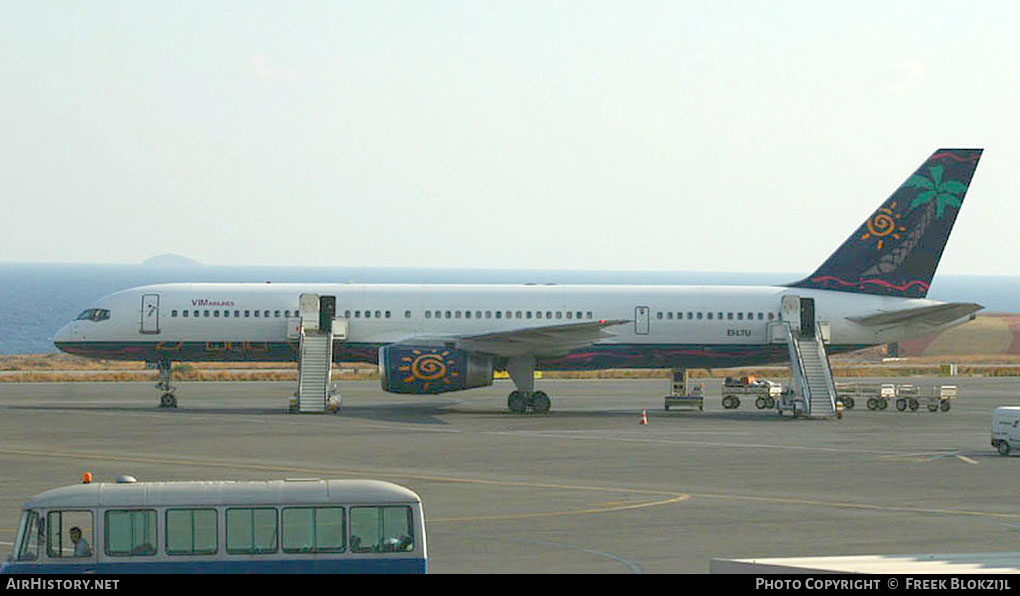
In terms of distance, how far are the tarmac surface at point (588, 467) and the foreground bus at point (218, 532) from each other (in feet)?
13.9

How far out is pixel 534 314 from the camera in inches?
2231

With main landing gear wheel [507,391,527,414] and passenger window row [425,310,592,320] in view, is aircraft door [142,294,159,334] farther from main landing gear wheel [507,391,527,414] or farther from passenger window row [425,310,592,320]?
main landing gear wheel [507,391,527,414]

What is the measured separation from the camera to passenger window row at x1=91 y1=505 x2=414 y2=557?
19.0m

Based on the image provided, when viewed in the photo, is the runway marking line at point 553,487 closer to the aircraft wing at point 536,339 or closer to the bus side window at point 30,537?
the bus side window at point 30,537

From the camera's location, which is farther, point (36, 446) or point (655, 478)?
point (36, 446)

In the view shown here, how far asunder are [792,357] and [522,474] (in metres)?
22.5

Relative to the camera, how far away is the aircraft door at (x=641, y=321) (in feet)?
186

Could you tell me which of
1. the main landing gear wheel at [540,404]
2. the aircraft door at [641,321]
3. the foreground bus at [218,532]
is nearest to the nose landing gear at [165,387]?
the main landing gear wheel at [540,404]

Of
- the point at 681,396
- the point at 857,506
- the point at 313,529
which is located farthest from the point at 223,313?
the point at 313,529

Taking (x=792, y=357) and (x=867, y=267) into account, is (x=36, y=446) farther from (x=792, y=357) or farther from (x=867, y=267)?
(x=867, y=267)

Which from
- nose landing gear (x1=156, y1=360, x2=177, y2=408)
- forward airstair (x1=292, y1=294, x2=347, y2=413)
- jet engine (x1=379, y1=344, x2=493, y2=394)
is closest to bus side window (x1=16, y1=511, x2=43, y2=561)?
jet engine (x1=379, y1=344, x2=493, y2=394)

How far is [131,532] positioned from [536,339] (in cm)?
3554
